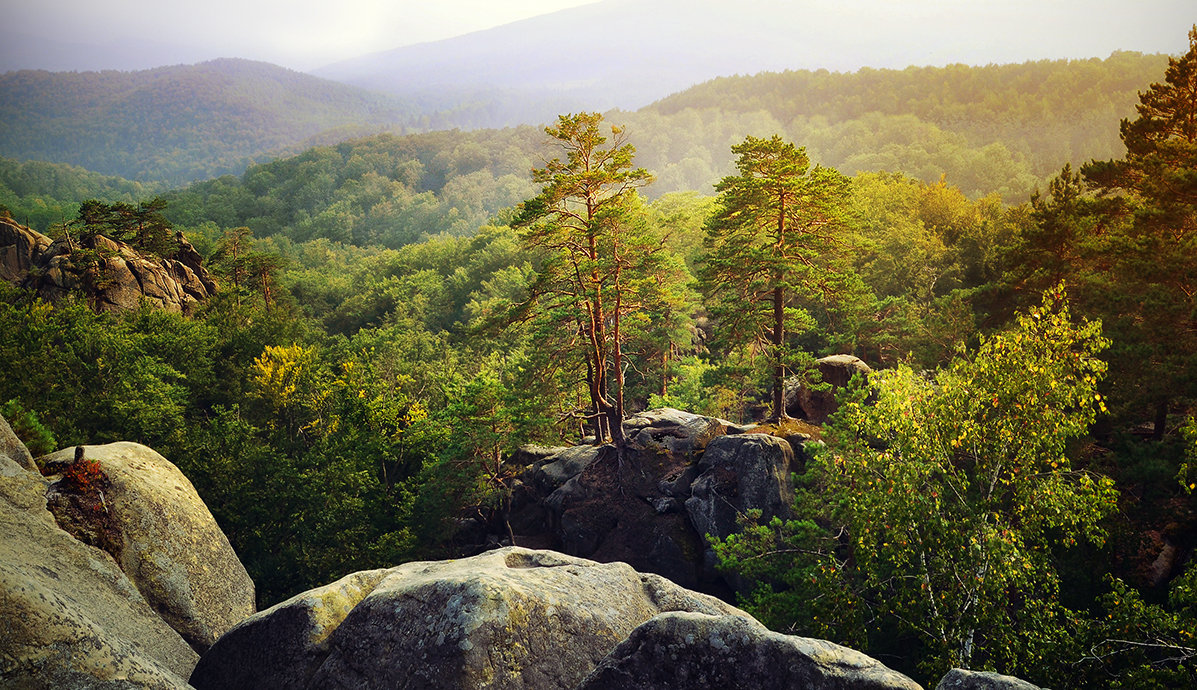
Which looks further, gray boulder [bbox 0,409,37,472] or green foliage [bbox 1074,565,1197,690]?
gray boulder [bbox 0,409,37,472]

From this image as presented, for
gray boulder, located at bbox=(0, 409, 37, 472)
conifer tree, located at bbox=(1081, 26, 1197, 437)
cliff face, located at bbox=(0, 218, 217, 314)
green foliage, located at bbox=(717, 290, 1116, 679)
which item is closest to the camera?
green foliage, located at bbox=(717, 290, 1116, 679)

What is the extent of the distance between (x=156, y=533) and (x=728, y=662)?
14271 mm

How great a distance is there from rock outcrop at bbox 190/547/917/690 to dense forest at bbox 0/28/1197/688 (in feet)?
15.4

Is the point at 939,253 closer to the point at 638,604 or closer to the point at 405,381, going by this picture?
the point at 405,381

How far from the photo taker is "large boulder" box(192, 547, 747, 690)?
27.5 feet

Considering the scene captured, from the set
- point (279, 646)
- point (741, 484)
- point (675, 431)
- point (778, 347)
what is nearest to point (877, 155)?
point (778, 347)

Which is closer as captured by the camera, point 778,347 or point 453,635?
point 453,635

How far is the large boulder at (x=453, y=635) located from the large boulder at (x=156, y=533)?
15.3ft

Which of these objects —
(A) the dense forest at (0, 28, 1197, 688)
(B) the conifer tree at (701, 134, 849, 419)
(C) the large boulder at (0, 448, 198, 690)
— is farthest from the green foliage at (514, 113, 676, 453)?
(C) the large boulder at (0, 448, 198, 690)

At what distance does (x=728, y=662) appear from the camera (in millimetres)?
6840

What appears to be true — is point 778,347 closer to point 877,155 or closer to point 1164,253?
point 1164,253

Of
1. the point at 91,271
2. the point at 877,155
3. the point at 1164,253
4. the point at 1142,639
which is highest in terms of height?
the point at 877,155

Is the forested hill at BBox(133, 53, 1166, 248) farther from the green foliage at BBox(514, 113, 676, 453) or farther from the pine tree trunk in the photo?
the green foliage at BBox(514, 113, 676, 453)

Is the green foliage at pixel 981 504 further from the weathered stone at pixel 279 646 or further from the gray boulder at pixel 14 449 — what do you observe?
the gray boulder at pixel 14 449
